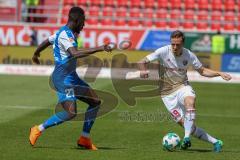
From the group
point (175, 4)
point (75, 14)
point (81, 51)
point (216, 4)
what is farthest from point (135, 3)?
point (81, 51)

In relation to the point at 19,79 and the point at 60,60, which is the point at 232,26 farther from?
the point at 60,60

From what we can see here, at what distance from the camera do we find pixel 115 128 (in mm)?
14656

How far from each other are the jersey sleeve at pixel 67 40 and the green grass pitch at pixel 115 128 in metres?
1.77

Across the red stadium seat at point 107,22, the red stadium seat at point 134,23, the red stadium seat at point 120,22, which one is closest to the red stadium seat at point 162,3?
the red stadium seat at point 134,23

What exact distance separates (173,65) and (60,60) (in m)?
2.01

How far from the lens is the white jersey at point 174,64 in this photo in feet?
38.6

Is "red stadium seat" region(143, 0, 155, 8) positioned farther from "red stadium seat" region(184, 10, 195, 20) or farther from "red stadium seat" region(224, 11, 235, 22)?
"red stadium seat" region(224, 11, 235, 22)

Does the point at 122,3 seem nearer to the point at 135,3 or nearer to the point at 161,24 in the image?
the point at 135,3

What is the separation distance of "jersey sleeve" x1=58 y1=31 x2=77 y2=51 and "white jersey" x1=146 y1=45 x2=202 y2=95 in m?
1.48

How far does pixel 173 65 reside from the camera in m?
11.8

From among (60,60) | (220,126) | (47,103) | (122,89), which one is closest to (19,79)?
(122,89)

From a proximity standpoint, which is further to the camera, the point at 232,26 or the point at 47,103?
the point at 232,26

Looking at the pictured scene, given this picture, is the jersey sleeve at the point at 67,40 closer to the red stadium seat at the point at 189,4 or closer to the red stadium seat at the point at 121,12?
the red stadium seat at the point at 121,12

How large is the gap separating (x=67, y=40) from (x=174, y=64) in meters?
2.00
